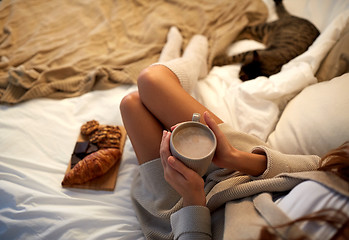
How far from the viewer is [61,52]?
1278 mm

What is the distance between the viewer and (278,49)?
128 cm

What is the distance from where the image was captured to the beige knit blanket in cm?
116

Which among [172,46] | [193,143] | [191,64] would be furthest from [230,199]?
[172,46]

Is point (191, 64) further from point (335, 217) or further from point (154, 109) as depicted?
point (335, 217)

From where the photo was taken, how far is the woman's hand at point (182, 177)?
53 centimetres

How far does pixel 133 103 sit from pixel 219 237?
48 centimetres

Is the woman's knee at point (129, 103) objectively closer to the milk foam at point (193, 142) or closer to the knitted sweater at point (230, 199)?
the knitted sweater at point (230, 199)

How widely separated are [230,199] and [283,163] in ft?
0.58

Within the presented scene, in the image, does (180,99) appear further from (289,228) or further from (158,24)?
(158,24)

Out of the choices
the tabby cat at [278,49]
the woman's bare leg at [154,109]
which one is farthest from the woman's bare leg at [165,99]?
the tabby cat at [278,49]

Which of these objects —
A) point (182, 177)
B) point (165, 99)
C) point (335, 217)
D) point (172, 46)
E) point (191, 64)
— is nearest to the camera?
point (335, 217)

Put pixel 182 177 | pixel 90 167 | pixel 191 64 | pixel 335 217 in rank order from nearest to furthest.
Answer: pixel 335 217 → pixel 182 177 → pixel 90 167 → pixel 191 64

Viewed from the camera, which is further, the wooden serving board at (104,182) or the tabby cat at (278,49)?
the tabby cat at (278,49)

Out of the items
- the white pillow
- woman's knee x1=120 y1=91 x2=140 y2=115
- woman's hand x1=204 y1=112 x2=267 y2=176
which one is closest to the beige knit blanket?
woman's knee x1=120 y1=91 x2=140 y2=115
